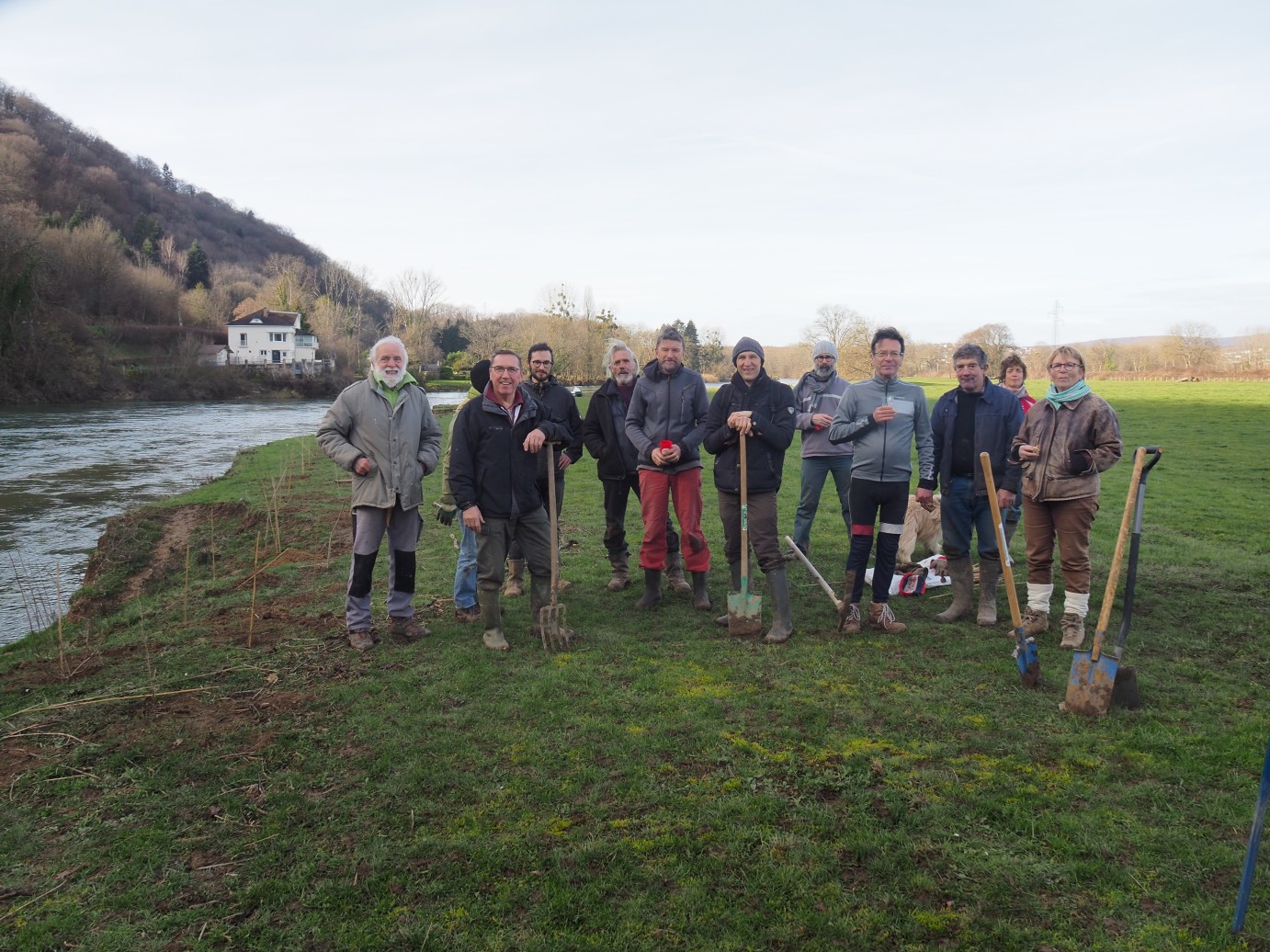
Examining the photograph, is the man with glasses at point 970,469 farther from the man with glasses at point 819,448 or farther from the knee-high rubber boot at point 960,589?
the man with glasses at point 819,448

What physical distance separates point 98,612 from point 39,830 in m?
5.15

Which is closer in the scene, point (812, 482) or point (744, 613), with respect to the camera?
point (744, 613)

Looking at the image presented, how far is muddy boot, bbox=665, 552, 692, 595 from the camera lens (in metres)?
7.22

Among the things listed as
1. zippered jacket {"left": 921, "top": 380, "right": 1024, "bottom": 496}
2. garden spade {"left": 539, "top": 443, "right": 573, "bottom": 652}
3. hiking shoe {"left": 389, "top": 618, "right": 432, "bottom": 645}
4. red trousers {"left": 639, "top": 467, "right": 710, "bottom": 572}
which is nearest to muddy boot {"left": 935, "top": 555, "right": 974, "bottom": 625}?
zippered jacket {"left": 921, "top": 380, "right": 1024, "bottom": 496}

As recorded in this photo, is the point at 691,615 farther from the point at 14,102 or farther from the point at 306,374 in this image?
the point at 14,102

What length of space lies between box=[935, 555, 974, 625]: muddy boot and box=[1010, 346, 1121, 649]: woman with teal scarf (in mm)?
534

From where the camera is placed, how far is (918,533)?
26.1ft

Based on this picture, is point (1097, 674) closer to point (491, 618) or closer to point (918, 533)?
point (918, 533)

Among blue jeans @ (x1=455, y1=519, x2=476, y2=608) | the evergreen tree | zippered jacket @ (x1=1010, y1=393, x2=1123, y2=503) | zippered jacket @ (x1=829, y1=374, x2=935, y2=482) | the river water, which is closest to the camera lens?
zippered jacket @ (x1=1010, y1=393, x2=1123, y2=503)

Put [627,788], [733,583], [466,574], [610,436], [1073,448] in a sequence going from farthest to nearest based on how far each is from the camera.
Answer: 1. [610,436]
2. [466,574]
3. [733,583]
4. [1073,448]
5. [627,788]

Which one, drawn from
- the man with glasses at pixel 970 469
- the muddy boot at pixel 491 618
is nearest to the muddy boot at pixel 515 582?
the muddy boot at pixel 491 618

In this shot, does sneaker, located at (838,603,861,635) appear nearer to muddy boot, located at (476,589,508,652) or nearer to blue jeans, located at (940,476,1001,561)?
blue jeans, located at (940,476,1001,561)

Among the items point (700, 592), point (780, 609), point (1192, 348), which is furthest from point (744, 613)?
point (1192, 348)

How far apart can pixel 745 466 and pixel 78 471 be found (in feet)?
66.5
